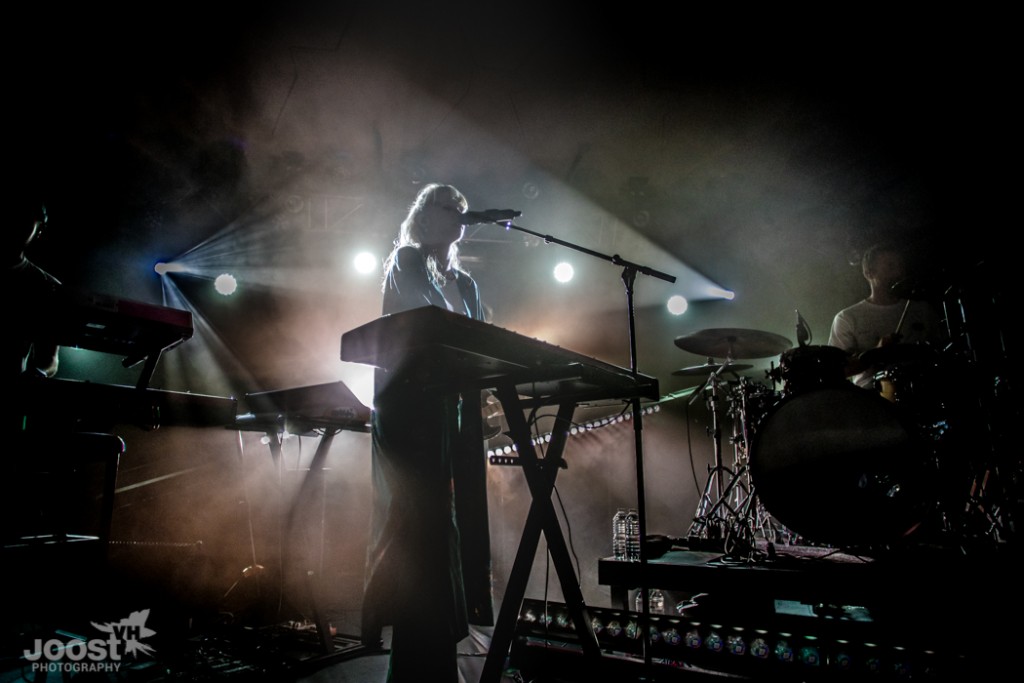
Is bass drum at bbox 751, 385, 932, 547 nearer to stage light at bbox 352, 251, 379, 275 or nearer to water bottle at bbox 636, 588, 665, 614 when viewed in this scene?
water bottle at bbox 636, 588, 665, 614

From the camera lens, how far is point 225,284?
6.40m

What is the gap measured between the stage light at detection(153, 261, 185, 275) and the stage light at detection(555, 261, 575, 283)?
14.4 ft

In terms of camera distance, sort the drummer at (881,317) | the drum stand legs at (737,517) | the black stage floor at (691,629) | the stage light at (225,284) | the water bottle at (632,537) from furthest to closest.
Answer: the stage light at (225,284) < the water bottle at (632,537) < the drummer at (881,317) < the drum stand legs at (737,517) < the black stage floor at (691,629)

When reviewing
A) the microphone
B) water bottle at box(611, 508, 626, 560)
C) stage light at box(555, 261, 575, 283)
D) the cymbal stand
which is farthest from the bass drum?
Result: stage light at box(555, 261, 575, 283)

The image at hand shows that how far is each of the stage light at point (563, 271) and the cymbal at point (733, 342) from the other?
8.20 feet

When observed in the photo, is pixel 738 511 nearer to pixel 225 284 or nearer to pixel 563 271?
pixel 563 271

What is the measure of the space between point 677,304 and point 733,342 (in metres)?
2.08

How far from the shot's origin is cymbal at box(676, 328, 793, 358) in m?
4.04

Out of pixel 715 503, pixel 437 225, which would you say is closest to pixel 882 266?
pixel 715 503

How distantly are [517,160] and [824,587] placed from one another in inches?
199

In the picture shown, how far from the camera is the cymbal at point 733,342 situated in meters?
4.04

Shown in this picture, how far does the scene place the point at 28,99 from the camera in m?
4.61

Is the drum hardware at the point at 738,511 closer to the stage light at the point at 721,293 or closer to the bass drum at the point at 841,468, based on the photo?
the bass drum at the point at 841,468

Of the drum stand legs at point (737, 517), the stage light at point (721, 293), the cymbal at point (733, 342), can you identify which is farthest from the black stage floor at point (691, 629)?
the stage light at point (721, 293)
